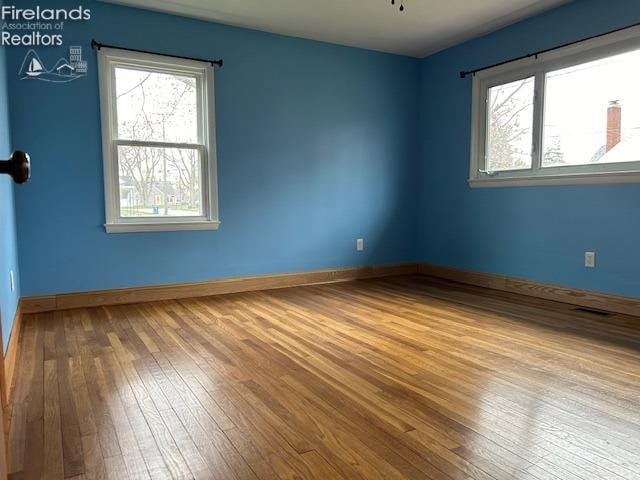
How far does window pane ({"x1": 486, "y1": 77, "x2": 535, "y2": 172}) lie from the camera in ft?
13.0

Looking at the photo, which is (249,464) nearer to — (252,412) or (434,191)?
(252,412)

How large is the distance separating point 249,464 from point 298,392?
0.56m

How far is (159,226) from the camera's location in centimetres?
377

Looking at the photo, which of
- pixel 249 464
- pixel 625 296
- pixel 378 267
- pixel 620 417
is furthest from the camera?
pixel 378 267

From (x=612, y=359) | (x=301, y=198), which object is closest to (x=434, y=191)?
(x=301, y=198)

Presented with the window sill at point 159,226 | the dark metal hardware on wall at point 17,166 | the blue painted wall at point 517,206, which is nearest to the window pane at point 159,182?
the window sill at point 159,226

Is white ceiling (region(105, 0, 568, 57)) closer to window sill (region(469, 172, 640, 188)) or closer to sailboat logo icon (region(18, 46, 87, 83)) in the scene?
sailboat logo icon (region(18, 46, 87, 83))

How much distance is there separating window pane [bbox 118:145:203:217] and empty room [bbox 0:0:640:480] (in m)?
0.02

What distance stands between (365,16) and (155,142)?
2.20 metres

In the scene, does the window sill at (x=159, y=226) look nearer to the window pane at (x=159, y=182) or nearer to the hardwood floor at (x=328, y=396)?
the window pane at (x=159, y=182)

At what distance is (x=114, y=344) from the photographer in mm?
2621

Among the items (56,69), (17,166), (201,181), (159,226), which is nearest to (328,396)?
(17,166)

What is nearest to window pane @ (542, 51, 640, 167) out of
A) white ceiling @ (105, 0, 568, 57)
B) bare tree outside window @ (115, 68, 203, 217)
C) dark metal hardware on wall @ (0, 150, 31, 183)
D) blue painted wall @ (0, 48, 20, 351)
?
white ceiling @ (105, 0, 568, 57)

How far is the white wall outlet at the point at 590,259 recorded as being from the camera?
3.48 meters
